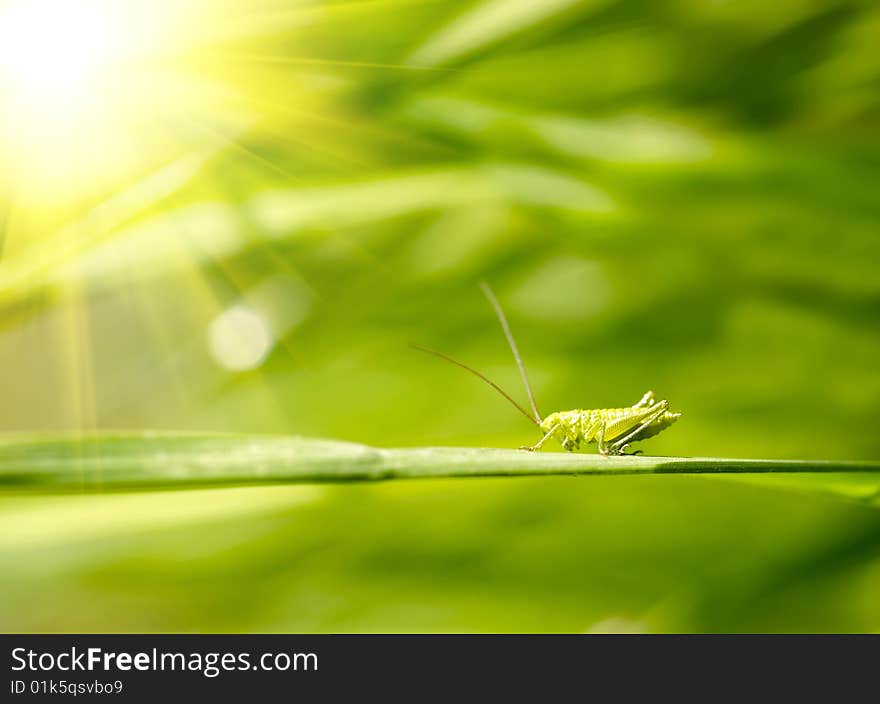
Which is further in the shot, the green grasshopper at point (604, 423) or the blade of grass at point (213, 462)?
the green grasshopper at point (604, 423)

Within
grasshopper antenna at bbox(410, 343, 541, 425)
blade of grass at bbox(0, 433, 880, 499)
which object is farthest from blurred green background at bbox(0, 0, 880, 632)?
blade of grass at bbox(0, 433, 880, 499)

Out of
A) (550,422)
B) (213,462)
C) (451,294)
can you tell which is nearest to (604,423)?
(550,422)

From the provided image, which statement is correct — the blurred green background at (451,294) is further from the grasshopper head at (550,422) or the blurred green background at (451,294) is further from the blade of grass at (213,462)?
the blade of grass at (213,462)

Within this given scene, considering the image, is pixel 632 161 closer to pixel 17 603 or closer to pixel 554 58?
pixel 554 58

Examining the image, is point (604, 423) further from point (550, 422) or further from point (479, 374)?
point (479, 374)

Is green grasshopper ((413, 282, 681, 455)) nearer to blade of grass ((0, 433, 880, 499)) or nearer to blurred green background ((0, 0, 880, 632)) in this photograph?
blurred green background ((0, 0, 880, 632))

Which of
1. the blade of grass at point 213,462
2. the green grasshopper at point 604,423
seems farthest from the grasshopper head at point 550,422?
the blade of grass at point 213,462
